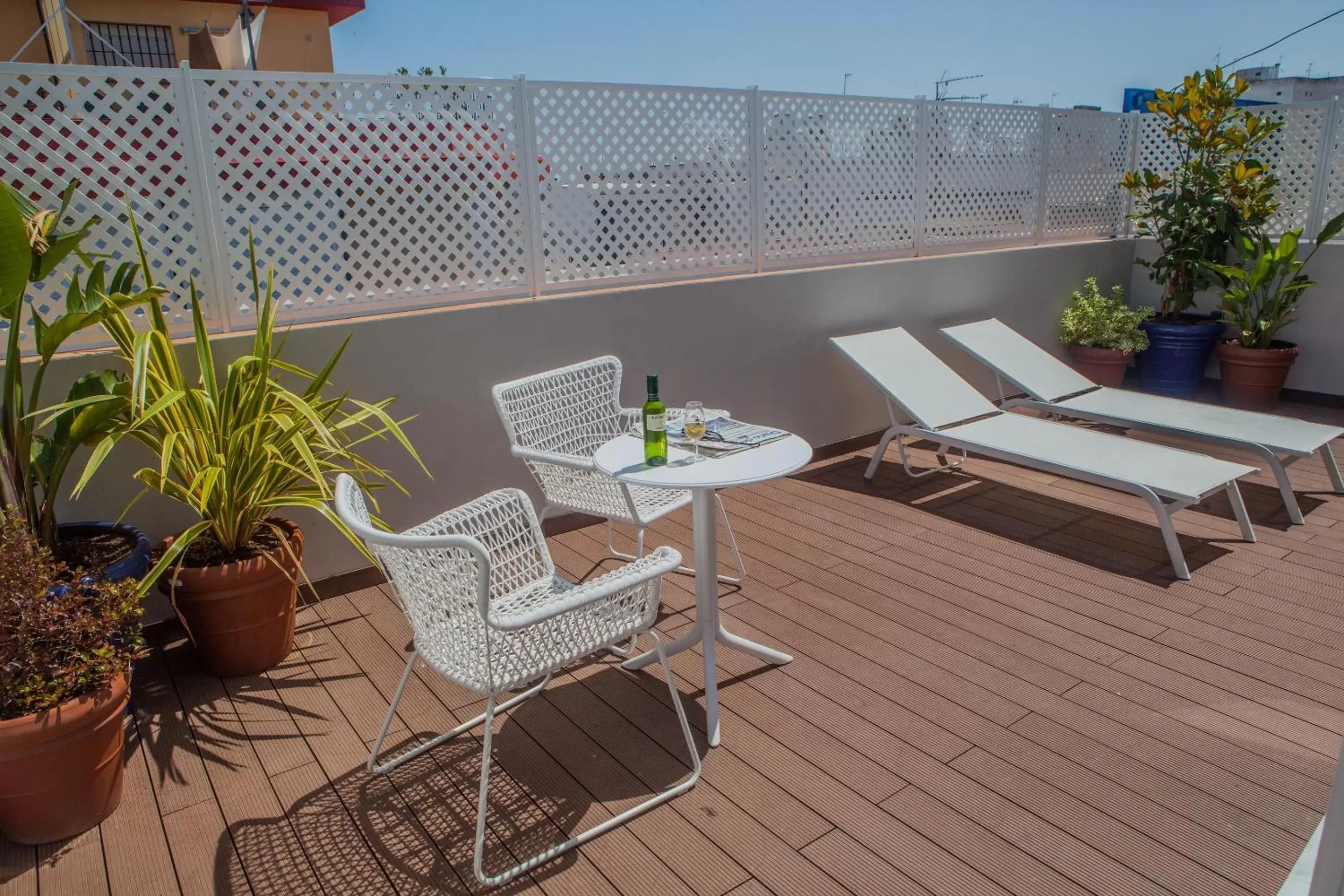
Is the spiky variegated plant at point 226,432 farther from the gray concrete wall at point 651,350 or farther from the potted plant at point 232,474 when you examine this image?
the gray concrete wall at point 651,350

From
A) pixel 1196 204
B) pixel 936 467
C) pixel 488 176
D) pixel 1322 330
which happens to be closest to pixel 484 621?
pixel 488 176

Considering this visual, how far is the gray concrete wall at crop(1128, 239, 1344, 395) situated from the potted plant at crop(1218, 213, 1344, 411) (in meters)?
0.07

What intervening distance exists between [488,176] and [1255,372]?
5355 mm

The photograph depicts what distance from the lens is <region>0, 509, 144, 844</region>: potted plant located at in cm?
211

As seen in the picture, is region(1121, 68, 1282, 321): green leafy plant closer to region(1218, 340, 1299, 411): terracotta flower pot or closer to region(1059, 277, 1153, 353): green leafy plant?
region(1059, 277, 1153, 353): green leafy plant

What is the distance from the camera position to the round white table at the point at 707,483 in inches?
102

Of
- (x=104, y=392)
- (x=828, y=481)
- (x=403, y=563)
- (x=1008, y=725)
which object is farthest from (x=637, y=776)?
(x=828, y=481)

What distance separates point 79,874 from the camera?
2.15 metres

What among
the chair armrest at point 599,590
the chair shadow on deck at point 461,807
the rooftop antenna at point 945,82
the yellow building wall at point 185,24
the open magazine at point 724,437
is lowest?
the chair shadow on deck at point 461,807

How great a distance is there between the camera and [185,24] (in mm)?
13367

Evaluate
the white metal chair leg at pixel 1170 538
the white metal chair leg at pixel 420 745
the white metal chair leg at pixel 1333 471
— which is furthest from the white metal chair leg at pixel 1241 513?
the white metal chair leg at pixel 420 745

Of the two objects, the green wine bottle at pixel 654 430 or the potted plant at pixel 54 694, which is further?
the green wine bottle at pixel 654 430

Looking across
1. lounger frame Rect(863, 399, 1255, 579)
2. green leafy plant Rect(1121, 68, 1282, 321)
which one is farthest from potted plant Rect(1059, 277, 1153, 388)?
lounger frame Rect(863, 399, 1255, 579)

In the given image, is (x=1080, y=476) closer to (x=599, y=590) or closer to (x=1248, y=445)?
(x=1248, y=445)
